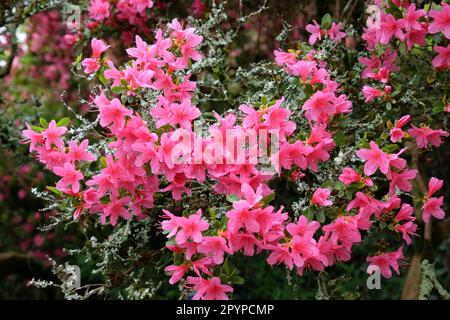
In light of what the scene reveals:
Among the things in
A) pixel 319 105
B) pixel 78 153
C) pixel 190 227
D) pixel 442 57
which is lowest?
pixel 190 227

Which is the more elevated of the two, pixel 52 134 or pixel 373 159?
pixel 52 134

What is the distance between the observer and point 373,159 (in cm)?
169

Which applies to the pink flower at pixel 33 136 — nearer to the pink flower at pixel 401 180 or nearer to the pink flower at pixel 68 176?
the pink flower at pixel 68 176

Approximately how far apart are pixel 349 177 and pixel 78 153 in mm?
807

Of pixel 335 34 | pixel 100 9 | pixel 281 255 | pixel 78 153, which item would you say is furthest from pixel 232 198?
pixel 100 9

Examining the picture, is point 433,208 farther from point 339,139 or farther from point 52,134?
point 52,134

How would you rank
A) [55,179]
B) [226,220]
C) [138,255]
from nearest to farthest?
[226,220]
[138,255]
[55,179]

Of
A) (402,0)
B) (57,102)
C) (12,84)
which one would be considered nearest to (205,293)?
(402,0)

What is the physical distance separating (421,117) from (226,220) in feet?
2.86

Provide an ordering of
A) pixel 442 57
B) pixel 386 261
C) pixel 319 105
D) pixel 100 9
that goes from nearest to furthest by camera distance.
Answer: pixel 319 105
pixel 386 261
pixel 442 57
pixel 100 9

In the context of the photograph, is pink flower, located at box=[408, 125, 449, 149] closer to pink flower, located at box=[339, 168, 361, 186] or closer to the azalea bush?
the azalea bush

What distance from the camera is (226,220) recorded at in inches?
63.6
